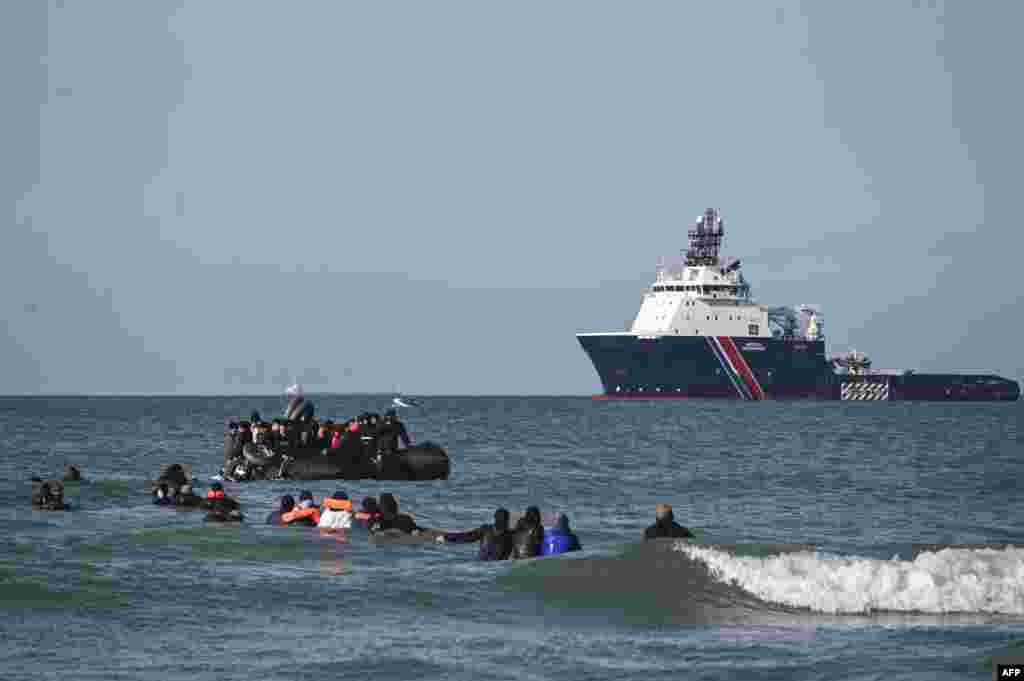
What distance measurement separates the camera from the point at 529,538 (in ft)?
78.0

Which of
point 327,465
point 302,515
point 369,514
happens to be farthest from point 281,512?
point 327,465

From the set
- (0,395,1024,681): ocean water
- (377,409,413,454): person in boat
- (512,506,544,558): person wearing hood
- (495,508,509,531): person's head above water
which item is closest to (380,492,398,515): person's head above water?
(0,395,1024,681): ocean water

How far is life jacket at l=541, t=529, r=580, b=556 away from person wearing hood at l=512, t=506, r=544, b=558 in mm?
117

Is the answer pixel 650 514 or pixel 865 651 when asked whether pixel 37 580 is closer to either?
pixel 865 651

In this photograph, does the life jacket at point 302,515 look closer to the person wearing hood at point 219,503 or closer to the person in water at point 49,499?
the person wearing hood at point 219,503

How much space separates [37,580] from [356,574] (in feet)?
15.2

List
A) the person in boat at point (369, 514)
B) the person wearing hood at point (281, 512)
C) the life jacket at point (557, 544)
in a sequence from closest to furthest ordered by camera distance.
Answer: the life jacket at point (557, 544) < the person in boat at point (369, 514) < the person wearing hood at point (281, 512)

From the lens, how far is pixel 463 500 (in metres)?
38.8

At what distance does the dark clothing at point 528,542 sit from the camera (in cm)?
2364

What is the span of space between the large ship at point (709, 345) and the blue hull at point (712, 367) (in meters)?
0.11

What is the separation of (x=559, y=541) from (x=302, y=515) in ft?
23.5

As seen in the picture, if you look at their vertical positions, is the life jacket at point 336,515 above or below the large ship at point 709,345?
below

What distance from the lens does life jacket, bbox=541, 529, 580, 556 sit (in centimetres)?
2383

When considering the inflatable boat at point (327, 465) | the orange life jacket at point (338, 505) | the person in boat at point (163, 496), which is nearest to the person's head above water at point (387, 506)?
the orange life jacket at point (338, 505)
